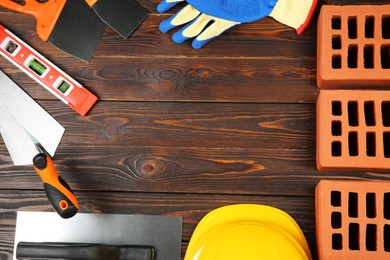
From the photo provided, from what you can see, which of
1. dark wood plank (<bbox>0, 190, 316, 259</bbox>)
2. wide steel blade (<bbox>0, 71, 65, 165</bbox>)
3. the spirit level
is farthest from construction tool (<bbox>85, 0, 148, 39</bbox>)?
dark wood plank (<bbox>0, 190, 316, 259</bbox>)

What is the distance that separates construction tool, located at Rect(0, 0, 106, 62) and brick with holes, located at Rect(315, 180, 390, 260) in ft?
2.20

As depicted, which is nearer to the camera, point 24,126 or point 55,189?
point 55,189

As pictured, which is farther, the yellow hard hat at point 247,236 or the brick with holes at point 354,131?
the brick with holes at point 354,131

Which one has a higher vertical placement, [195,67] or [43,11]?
[43,11]

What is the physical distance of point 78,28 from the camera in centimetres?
124

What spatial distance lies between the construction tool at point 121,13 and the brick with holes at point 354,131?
1.63ft

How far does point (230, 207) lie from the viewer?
3.76 ft

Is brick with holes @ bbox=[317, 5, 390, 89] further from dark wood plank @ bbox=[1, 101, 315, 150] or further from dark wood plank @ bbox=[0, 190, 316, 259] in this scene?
dark wood plank @ bbox=[0, 190, 316, 259]

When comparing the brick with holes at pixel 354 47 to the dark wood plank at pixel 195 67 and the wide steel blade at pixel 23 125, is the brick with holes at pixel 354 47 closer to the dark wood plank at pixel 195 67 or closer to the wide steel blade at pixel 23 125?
the dark wood plank at pixel 195 67

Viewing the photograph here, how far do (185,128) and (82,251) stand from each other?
0.38 meters

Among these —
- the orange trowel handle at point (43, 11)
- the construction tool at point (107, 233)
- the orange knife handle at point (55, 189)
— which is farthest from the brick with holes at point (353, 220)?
the orange trowel handle at point (43, 11)

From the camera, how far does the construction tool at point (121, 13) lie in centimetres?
122

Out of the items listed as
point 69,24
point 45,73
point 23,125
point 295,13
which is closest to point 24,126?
point 23,125

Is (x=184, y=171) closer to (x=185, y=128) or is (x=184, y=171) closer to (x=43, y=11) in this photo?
(x=185, y=128)
